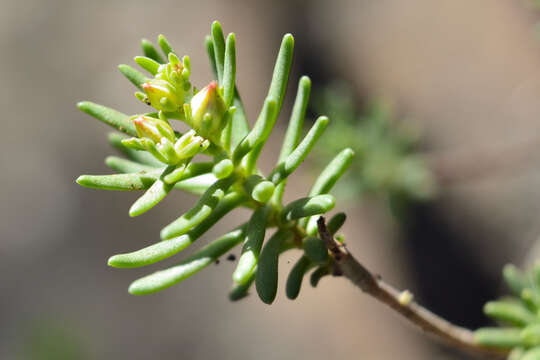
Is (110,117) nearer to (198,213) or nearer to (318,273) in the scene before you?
(198,213)

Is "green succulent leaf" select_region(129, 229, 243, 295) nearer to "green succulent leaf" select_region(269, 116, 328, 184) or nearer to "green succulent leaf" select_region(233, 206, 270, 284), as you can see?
"green succulent leaf" select_region(233, 206, 270, 284)

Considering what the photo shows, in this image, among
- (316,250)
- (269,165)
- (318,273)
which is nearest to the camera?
(316,250)

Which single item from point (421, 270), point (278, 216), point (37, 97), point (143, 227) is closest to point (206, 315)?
point (143, 227)

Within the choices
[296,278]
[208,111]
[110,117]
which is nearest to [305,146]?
[208,111]

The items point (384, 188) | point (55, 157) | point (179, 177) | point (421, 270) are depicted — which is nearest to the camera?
point (179, 177)

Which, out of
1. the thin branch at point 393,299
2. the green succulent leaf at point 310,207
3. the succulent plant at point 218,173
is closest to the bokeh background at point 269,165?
the thin branch at point 393,299

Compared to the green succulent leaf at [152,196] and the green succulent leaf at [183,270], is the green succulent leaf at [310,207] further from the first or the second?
the green succulent leaf at [152,196]

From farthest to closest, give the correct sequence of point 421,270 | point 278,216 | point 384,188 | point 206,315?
point 206,315 < point 421,270 < point 384,188 < point 278,216

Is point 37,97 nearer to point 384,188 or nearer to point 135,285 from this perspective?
point 384,188
